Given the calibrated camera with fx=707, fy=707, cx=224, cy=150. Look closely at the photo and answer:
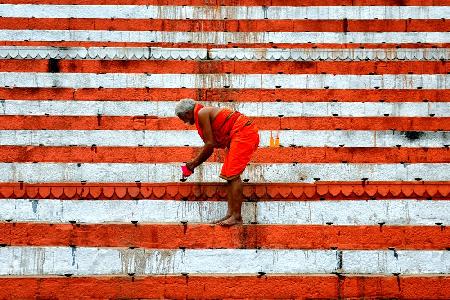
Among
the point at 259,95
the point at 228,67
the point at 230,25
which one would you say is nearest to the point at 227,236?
the point at 259,95

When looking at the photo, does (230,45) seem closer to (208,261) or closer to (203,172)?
(203,172)

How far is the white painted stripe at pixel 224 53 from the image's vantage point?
29.7 ft

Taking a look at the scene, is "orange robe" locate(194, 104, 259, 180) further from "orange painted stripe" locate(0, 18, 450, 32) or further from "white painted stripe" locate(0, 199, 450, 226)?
"orange painted stripe" locate(0, 18, 450, 32)

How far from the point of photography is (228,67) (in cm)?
887

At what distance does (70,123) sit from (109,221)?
2302 mm

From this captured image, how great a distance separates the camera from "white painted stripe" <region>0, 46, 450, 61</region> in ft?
29.7

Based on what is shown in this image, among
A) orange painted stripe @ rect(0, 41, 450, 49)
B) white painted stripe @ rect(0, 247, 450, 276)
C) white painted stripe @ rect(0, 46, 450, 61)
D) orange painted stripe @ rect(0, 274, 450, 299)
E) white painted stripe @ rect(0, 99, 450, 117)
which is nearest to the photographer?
orange painted stripe @ rect(0, 274, 450, 299)

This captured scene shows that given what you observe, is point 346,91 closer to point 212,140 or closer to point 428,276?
point 212,140

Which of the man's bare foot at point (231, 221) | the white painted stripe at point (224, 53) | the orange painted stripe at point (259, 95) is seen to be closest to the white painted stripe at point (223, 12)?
the white painted stripe at point (224, 53)

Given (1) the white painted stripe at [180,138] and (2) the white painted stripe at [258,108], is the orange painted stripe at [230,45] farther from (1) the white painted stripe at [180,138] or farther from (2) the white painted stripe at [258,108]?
(1) the white painted stripe at [180,138]

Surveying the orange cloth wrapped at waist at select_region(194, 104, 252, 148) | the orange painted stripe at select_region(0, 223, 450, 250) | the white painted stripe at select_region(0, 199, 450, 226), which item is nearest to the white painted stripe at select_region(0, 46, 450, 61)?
the orange cloth wrapped at waist at select_region(194, 104, 252, 148)

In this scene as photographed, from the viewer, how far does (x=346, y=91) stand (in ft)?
27.3

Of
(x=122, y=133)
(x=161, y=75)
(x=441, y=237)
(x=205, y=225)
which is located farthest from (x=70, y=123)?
(x=441, y=237)

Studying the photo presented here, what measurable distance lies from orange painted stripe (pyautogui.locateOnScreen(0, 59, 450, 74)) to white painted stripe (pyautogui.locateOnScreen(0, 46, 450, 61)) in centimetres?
24
